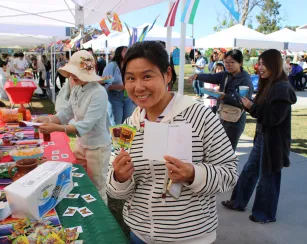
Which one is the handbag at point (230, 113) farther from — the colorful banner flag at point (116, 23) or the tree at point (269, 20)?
the tree at point (269, 20)

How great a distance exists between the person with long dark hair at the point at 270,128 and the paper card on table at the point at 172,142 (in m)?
1.75

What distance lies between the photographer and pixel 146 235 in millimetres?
1190

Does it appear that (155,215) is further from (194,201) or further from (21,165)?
(21,165)

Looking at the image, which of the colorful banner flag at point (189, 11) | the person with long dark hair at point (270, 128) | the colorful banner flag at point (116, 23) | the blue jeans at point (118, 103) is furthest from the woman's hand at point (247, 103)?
the colorful banner flag at point (116, 23)

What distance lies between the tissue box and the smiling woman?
402 mm

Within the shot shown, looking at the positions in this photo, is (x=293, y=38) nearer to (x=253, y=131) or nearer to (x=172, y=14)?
(x=253, y=131)

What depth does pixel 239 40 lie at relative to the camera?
8.91 meters

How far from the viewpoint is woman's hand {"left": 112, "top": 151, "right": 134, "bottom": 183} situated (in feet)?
3.57

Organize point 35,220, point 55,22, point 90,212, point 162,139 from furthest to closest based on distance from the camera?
point 55,22
point 90,212
point 35,220
point 162,139

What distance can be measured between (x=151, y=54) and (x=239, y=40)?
28.0 feet

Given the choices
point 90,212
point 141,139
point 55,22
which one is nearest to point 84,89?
point 90,212

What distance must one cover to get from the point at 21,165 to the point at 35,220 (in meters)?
0.50

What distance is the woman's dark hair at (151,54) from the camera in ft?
3.62

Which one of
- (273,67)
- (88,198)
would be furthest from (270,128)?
(88,198)
